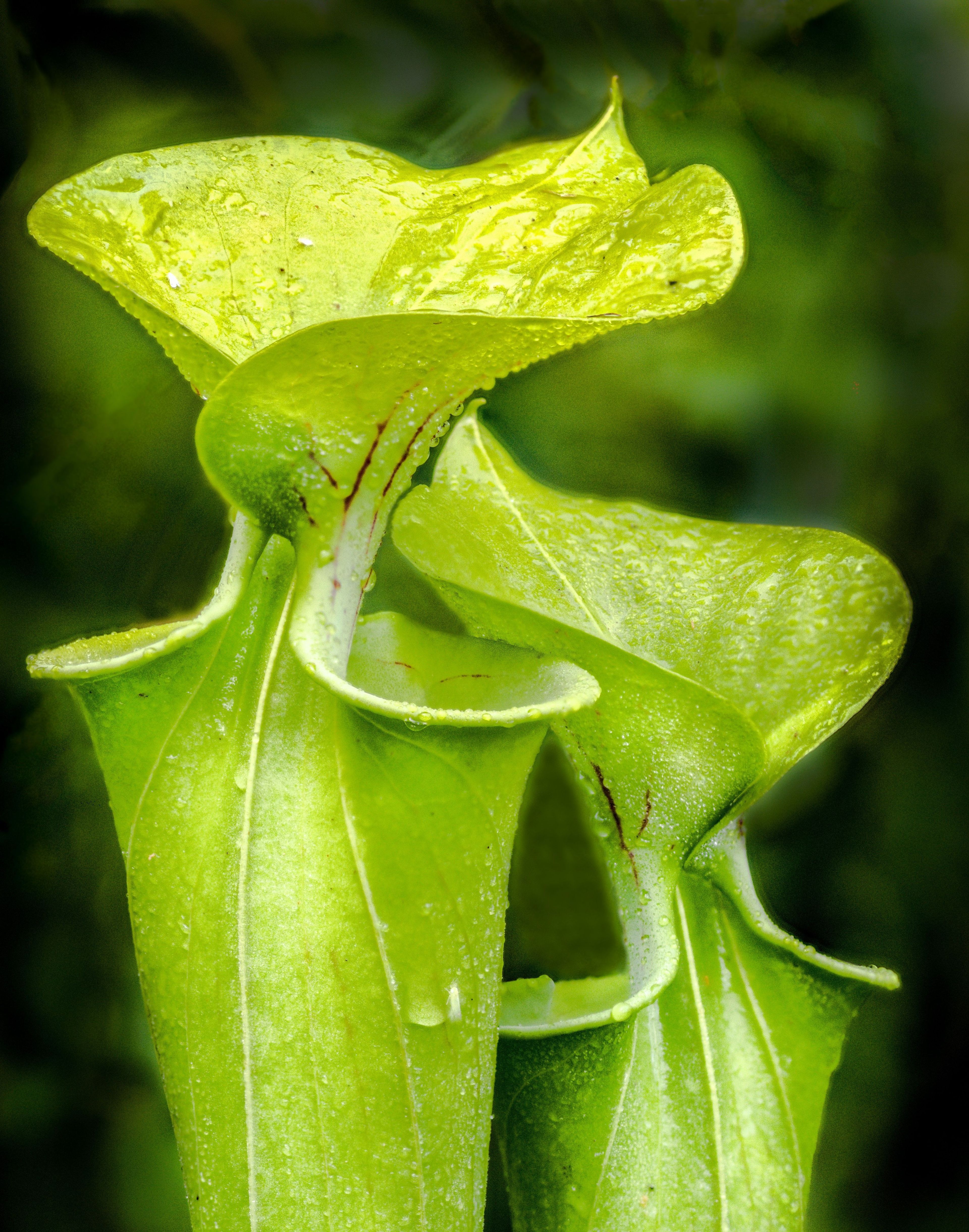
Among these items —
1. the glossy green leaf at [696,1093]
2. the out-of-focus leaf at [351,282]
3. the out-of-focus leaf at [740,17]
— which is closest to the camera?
the out-of-focus leaf at [351,282]

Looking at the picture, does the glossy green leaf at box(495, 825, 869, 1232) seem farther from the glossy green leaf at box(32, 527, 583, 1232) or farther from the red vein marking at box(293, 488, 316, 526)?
the red vein marking at box(293, 488, 316, 526)

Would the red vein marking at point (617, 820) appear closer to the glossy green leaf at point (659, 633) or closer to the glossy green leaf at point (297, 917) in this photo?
the glossy green leaf at point (659, 633)

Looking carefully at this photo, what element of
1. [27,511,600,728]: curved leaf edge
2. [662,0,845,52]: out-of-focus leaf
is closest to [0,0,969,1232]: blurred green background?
[662,0,845,52]: out-of-focus leaf

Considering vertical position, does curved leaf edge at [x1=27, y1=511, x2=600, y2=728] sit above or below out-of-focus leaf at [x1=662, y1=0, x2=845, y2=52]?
below

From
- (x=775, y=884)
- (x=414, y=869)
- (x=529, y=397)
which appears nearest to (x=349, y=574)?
(x=414, y=869)

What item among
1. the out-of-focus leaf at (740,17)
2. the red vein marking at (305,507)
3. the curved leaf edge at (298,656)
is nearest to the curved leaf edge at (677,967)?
the curved leaf edge at (298,656)

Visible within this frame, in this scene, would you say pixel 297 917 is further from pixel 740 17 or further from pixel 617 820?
pixel 740 17
